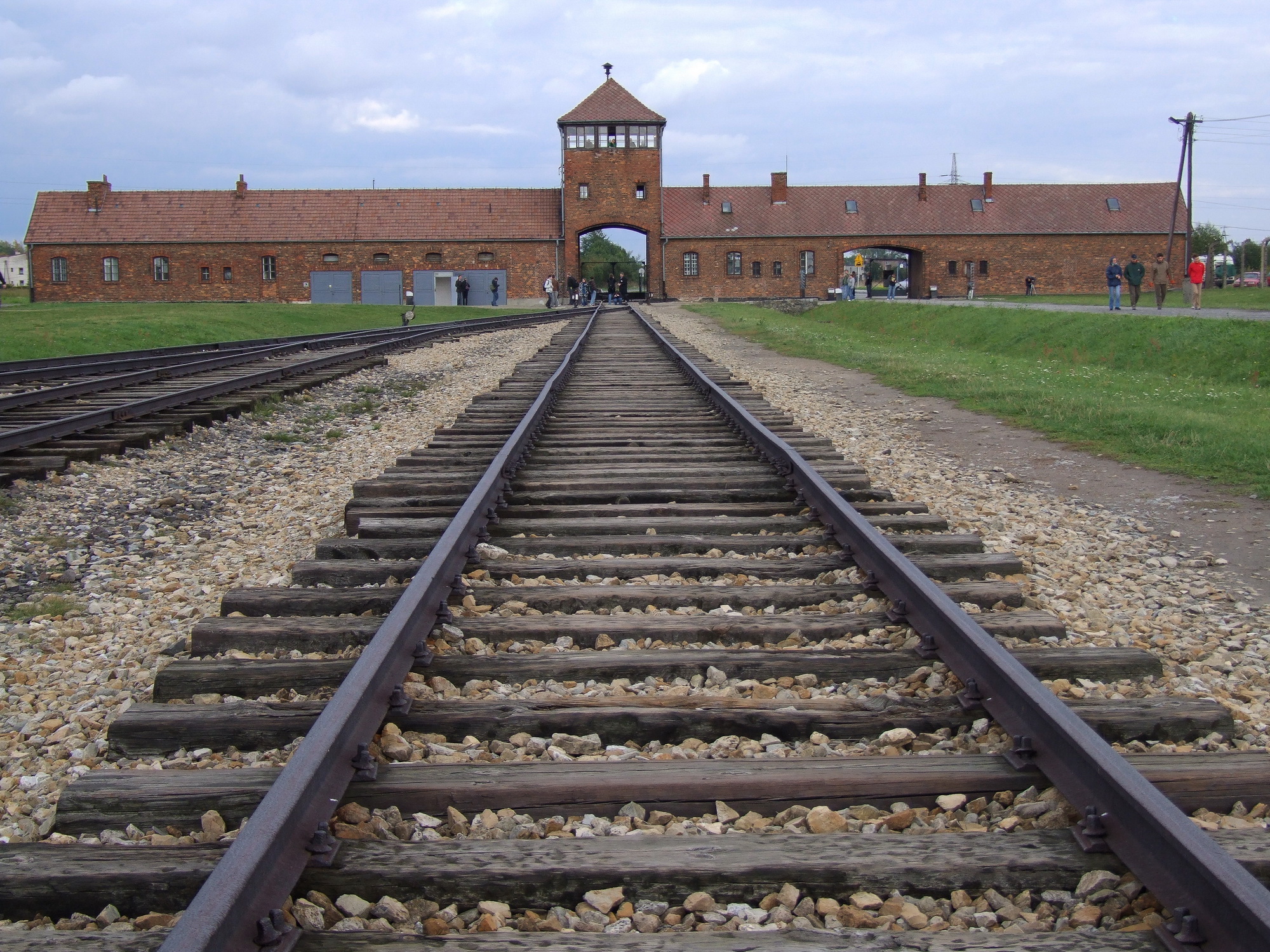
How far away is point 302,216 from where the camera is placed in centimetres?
6147

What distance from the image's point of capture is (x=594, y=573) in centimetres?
470

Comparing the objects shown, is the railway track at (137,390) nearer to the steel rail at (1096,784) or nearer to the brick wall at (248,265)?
the steel rail at (1096,784)

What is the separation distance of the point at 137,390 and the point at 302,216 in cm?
5273

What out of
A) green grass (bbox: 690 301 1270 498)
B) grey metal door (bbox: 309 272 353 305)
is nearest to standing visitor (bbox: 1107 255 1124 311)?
green grass (bbox: 690 301 1270 498)

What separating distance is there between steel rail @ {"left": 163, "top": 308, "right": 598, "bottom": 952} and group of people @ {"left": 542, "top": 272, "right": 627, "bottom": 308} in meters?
48.6

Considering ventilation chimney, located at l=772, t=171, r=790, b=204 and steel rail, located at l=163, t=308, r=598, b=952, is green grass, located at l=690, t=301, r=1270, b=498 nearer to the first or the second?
steel rail, located at l=163, t=308, r=598, b=952

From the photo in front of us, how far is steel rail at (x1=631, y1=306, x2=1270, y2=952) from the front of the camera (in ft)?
6.68

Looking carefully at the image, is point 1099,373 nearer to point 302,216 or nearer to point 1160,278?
point 1160,278

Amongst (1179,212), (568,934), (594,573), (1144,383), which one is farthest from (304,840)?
(1179,212)

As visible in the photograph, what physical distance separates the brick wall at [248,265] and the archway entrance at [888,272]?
1790 cm

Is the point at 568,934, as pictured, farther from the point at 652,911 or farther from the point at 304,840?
the point at 304,840

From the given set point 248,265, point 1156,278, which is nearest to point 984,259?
point 1156,278

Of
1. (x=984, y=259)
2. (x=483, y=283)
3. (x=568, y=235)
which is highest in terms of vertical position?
(x=568, y=235)

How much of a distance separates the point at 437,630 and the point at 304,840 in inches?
60.7
